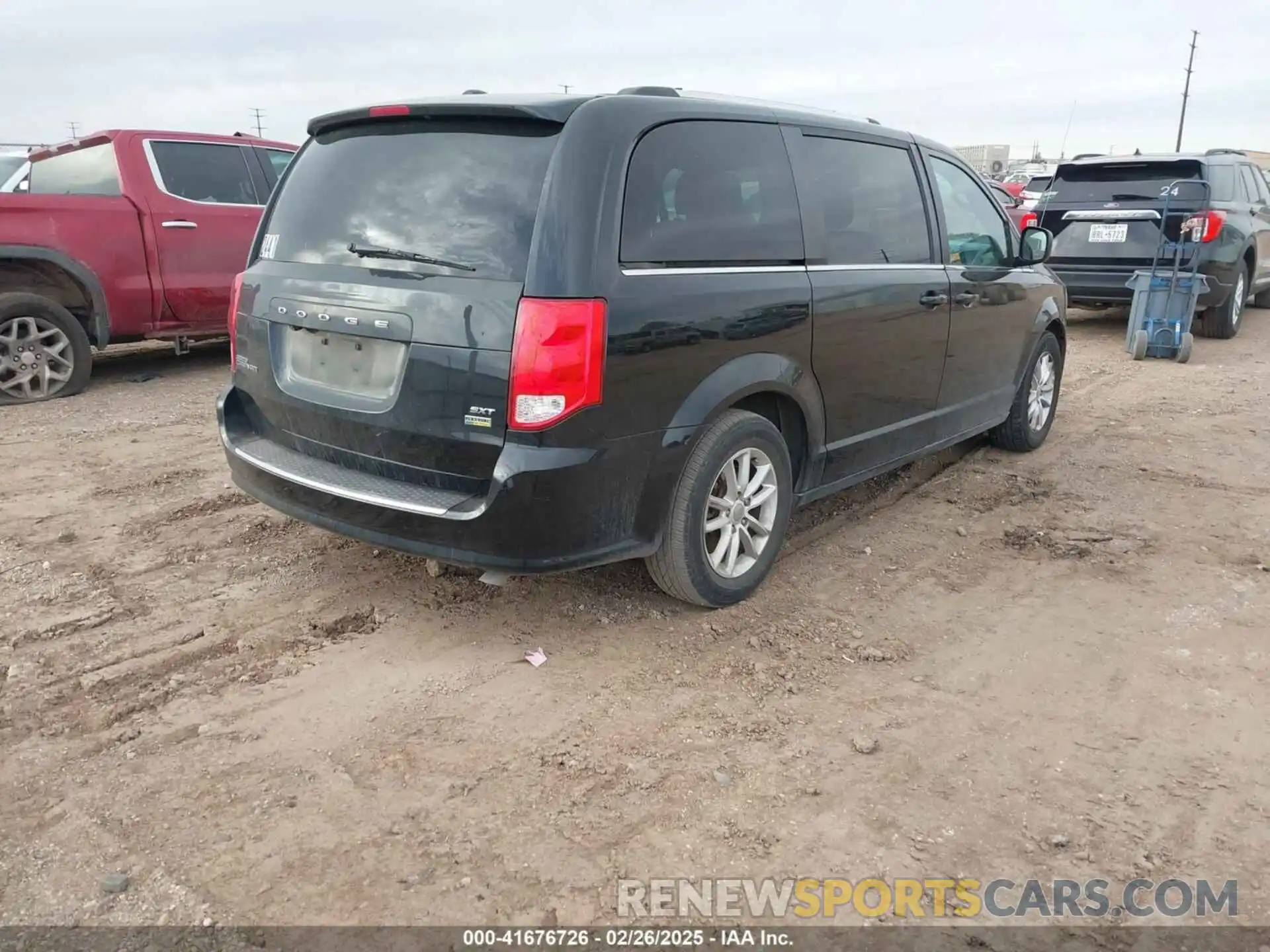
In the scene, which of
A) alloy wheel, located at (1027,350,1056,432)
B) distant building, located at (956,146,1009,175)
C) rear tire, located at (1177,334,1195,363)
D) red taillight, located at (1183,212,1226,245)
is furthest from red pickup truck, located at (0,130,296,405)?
distant building, located at (956,146,1009,175)

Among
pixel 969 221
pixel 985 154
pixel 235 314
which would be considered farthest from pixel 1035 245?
pixel 985 154

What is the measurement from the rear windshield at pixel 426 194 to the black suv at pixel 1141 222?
8590 mm

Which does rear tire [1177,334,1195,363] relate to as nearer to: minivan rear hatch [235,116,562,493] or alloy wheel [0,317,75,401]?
minivan rear hatch [235,116,562,493]

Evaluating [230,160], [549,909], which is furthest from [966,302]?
[230,160]

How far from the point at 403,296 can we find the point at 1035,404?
14.1 ft

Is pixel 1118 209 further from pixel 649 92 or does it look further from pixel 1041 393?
pixel 649 92

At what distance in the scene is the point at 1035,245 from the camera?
215 inches

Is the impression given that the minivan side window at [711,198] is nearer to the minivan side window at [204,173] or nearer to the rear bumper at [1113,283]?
the minivan side window at [204,173]

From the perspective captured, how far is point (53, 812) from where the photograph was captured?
2.50 m

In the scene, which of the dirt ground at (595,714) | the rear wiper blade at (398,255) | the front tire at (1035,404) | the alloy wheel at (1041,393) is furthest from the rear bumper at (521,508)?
the alloy wheel at (1041,393)

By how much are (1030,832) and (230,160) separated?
7.75m

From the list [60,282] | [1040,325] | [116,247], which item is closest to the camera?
[1040,325]

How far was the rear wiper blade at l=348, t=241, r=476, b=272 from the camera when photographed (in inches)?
119

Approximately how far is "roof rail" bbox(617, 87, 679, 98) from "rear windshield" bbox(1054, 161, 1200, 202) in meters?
7.96
